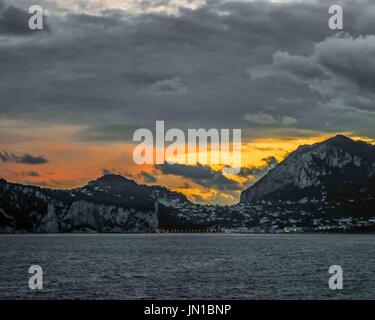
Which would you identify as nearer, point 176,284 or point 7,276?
point 176,284

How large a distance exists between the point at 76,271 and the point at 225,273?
36.2 meters

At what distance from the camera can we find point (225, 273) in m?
136
